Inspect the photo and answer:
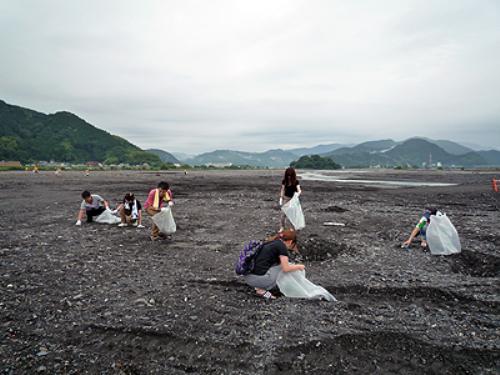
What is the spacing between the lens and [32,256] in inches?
284

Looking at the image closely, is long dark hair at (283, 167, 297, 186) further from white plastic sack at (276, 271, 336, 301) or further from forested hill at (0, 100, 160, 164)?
forested hill at (0, 100, 160, 164)

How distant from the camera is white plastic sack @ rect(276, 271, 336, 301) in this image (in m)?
5.01

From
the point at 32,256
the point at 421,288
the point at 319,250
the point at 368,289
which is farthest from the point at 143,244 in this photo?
the point at 421,288

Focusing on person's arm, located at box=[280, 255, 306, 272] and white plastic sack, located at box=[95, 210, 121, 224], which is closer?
person's arm, located at box=[280, 255, 306, 272]

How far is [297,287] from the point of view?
16.5 feet

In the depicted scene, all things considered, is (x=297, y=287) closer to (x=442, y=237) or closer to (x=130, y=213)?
(x=442, y=237)

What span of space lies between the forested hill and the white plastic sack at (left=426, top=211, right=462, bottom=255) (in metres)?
129

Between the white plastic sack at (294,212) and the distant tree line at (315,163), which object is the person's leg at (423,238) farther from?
the distant tree line at (315,163)

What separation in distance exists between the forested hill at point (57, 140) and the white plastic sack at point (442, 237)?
129 metres

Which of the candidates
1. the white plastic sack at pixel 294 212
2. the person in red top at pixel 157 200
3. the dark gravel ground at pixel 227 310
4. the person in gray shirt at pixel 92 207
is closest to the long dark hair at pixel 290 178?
the white plastic sack at pixel 294 212

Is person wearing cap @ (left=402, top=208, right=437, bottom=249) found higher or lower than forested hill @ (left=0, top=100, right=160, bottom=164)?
lower

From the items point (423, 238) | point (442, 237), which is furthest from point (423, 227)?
point (442, 237)

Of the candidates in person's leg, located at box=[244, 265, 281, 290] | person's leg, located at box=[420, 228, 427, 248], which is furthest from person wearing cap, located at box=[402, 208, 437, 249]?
person's leg, located at box=[244, 265, 281, 290]

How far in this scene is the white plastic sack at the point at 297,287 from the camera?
16.4ft
